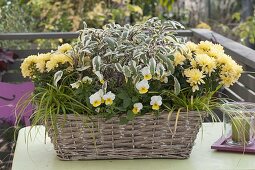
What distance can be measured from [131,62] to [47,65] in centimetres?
25

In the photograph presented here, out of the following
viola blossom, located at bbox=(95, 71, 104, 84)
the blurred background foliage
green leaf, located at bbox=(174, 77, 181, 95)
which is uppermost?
viola blossom, located at bbox=(95, 71, 104, 84)

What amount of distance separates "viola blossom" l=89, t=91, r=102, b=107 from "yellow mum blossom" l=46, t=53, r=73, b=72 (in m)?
0.15

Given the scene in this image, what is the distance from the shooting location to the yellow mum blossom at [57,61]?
1.64m

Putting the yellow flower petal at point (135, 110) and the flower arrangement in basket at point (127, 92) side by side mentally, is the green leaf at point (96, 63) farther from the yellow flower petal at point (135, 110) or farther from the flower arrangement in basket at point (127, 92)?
the yellow flower petal at point (135, 110)

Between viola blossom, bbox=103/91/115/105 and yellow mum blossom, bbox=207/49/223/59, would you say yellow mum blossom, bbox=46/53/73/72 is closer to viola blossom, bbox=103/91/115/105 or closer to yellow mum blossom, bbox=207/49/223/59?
viola blossom, bbox=103/91/115/105

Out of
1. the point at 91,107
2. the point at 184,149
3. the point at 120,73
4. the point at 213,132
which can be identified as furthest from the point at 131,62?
the point at 213,132

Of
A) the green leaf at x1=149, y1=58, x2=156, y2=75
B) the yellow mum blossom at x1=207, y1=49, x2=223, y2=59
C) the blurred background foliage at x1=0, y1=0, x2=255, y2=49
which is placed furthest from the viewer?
the blurred background foliage at x1=0, y1=0, x2=255, y2=49

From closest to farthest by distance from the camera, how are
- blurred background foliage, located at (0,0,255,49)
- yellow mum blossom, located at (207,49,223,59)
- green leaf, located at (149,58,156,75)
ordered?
1. green leaf, located at (149,58,156,75)
2. yellow mum blossom, located at (207,49,223,59)
3. blurred background foliage, located at (0,0,255,49)

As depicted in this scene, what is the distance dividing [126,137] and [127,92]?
5.3 inches

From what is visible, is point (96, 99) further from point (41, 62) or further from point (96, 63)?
point (41, 62)

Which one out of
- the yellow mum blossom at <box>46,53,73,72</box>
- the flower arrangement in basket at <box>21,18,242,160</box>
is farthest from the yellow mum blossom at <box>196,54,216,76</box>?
the yellow mum blossom at <box>46,53,73,72</box>

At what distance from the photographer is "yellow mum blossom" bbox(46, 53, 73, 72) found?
1.64 meters

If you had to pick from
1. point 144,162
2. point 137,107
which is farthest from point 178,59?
point 144,162

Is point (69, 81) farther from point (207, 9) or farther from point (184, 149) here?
point (207, 9)
